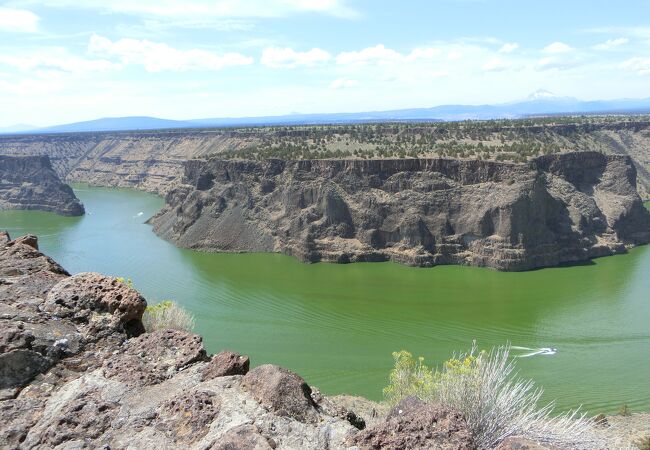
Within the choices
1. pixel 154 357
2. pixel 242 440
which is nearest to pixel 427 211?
pixel 154 357

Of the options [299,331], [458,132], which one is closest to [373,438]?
[299,331]

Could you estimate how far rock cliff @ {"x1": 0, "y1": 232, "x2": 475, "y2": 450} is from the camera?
538cm

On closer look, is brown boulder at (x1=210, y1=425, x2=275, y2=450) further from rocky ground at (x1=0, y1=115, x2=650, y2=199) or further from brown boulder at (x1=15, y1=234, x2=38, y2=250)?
rocky ground at (x1=0, y1=115, x2=650, y2=199)

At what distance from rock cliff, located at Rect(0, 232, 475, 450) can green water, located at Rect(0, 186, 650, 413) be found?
15186mm

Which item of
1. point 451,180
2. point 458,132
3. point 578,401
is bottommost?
point 578,401

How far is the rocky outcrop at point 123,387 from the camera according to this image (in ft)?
18.3

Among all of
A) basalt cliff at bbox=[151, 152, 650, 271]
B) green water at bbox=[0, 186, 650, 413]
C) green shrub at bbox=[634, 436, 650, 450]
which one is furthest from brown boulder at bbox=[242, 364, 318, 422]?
basalt cliff at bbox=[151, 152, 650, 271]

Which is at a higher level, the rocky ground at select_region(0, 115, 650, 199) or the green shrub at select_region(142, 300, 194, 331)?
the rocky ground at select_region(0, 115, 650, 199)

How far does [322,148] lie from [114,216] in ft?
102

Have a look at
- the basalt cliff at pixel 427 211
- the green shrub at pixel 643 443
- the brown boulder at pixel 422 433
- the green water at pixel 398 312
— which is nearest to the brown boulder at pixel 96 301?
the brown boulder at pixel 422 433

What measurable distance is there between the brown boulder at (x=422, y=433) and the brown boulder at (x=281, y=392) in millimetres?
779

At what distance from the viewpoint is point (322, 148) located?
186ft

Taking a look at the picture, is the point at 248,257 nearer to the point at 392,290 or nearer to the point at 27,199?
the point at 392,290

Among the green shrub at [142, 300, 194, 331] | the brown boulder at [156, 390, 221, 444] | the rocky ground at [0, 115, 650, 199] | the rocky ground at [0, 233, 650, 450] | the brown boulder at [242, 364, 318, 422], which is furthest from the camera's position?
the rocky ground at [0, 115, 650, 199]
